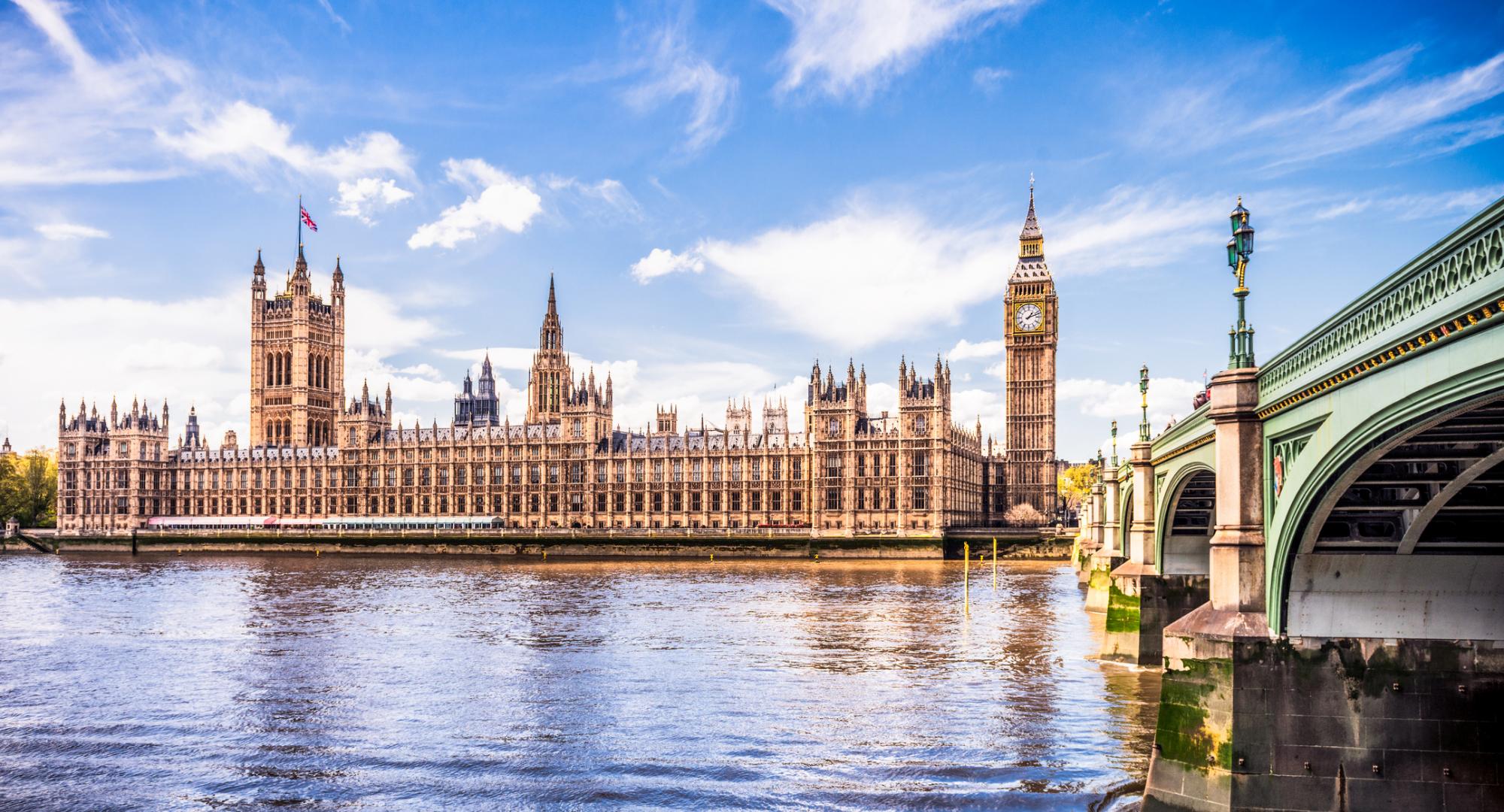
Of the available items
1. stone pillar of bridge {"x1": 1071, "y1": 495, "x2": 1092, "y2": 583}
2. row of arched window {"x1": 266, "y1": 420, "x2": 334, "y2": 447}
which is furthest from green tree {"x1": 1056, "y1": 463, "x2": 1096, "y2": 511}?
row of arched window {"x1": 266, "y1": 420, "x2": 334, "y2": 447}

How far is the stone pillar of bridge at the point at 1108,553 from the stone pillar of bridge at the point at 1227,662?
30764 mm

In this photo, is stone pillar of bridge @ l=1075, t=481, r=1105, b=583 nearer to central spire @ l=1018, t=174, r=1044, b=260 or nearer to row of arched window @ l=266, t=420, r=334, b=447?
central spire @ l=1018, t=174, r=1044, b=260

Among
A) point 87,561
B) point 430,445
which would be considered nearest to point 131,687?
point 87,561

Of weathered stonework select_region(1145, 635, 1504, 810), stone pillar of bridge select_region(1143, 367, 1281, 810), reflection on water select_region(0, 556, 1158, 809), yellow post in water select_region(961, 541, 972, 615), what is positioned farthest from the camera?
yellow post in water select_region(961, 541, 972, 615)

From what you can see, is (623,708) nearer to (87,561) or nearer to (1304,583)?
(1304,583)

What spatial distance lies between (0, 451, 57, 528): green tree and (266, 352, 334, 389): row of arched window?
3150cm

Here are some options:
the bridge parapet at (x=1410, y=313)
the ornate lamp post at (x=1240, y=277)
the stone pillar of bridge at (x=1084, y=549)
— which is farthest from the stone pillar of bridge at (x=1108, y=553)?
the bridge parapet at (x=1410, y=313)

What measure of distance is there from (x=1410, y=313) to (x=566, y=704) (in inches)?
980

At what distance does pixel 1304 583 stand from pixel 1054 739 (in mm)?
9792

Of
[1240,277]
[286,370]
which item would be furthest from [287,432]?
[1240,277]

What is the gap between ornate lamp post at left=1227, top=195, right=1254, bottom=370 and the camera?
19.7 m

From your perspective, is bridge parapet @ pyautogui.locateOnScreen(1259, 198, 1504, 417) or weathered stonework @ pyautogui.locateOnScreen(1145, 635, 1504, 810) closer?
bridge parapet @ pyautogui.locateOnScreen(1259, 198, 1504, 417)

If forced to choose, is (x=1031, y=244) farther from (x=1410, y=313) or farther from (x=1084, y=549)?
(x=1410, y=313)

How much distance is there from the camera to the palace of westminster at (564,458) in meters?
125
